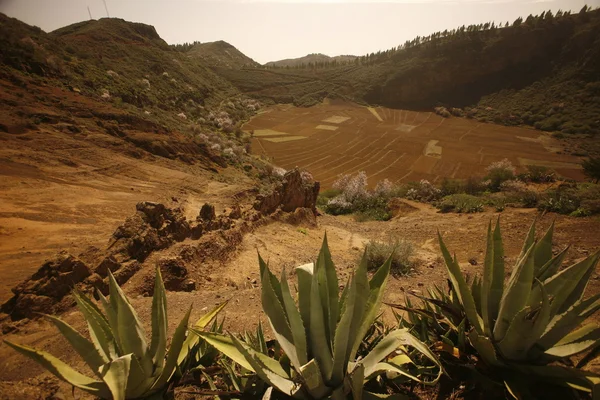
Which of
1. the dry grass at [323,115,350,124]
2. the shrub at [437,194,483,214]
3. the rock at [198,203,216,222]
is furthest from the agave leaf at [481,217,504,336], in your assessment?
the dry grass at [323,115,350,124]

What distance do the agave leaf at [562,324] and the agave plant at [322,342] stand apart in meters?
0.75

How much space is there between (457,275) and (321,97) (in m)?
68.1

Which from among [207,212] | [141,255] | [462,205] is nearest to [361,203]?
[462,205]

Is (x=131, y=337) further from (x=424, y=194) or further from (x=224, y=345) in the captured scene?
(x=424, y=194)

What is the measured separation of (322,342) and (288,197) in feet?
30.0

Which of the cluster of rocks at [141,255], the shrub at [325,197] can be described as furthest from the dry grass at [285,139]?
the cluster of rocks at [141,255]

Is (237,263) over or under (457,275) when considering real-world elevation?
under

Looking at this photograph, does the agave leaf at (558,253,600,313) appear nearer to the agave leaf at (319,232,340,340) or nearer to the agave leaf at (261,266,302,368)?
the agave leaf at (319,232,340,340)

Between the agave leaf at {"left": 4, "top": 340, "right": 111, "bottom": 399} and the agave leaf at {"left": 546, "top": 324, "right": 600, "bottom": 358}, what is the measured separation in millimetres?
2895

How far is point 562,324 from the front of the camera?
1.88 meters

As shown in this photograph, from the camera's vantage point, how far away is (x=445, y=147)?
129 ft

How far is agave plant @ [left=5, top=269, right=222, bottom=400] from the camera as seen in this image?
1.76m

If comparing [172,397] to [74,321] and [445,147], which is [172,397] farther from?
[445,147]

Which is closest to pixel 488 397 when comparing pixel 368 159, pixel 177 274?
pixel 177 274
